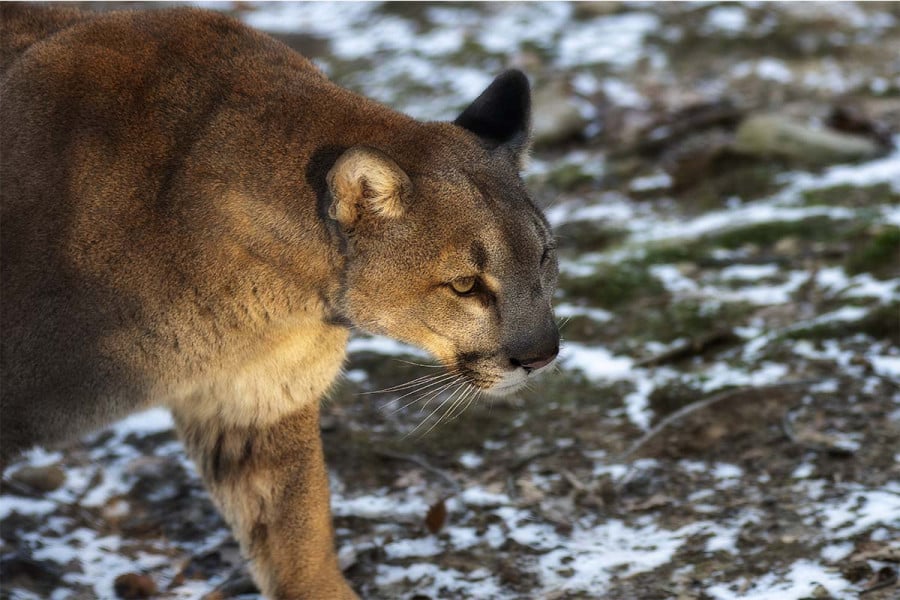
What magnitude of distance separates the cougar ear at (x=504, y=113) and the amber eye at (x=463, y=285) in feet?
2.54

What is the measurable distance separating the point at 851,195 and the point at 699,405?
2.99 meters

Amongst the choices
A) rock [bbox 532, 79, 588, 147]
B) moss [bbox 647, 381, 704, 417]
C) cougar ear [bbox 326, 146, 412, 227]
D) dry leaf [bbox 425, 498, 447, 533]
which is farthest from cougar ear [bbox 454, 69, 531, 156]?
rock [bbox 532, 79, 588, 147]

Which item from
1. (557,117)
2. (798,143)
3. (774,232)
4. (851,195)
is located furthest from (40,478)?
(798,143)

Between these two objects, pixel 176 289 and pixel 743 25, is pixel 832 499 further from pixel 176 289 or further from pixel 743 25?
pixel 743 25

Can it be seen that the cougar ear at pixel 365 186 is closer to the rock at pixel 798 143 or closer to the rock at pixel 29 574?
the rock at pixel 29 574

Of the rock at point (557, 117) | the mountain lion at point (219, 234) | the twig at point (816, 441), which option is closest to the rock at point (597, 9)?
the rock at point (557, 117)

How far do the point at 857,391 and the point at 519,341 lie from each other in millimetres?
2611

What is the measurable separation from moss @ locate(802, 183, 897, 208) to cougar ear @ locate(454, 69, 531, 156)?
13.6 feet

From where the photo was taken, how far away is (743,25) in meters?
11.9

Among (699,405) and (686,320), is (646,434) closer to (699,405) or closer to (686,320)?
(699,405)

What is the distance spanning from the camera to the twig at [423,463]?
5.97 m

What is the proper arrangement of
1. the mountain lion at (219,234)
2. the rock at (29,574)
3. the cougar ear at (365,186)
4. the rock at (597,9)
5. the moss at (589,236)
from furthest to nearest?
the rock at (597,9) → the moss at (589,236) → the rock at (29,574) → the mountain lion at (219,234) → the cougar ear at (365,186)

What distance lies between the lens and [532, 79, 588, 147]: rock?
10.3m

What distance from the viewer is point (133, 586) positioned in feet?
17.1
